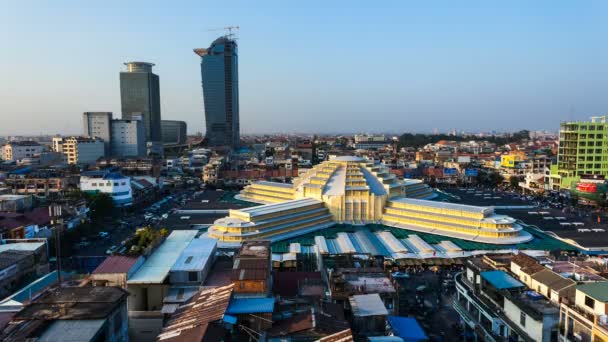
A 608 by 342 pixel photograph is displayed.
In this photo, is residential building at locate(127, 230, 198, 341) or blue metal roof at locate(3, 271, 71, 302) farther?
blue metal roof at locate(3, 271, 71, 302)

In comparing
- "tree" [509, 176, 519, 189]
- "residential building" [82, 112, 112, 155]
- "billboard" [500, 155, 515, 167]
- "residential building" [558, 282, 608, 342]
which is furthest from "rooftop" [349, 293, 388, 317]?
"residential building" [82, 112, 112, 155]

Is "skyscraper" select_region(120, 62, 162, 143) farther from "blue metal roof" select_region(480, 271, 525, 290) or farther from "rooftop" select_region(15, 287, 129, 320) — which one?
"blue metal roof" select_region(480, 271, 525, 290)

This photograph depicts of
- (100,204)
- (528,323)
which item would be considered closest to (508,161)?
(100,204)

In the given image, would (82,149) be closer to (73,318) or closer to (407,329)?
(73,318)

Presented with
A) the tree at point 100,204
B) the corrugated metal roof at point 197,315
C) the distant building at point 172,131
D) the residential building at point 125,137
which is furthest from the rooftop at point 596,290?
the distant building at point 172,131

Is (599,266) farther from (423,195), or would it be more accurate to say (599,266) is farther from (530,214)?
(423,195)

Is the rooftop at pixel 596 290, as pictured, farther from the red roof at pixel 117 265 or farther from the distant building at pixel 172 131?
the distant building at pixel 172 131
